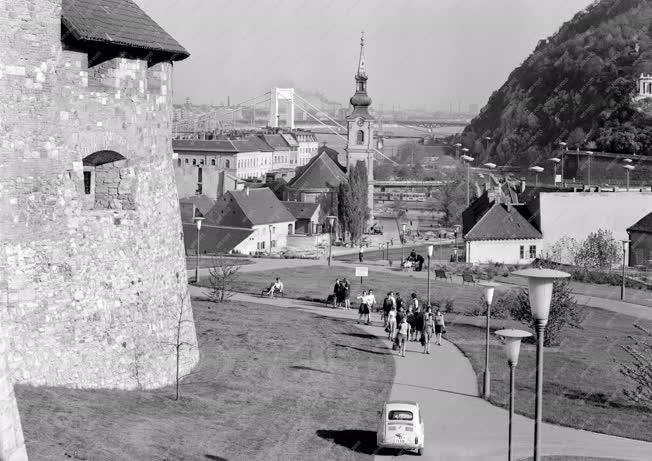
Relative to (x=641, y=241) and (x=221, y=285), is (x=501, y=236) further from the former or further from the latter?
(x=221, y=285)

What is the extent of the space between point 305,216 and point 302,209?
2.42 metres

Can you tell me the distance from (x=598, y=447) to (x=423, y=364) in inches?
305

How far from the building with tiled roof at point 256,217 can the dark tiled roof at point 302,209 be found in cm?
1059

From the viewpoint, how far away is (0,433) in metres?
12.1

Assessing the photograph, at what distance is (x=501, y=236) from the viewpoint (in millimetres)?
72000

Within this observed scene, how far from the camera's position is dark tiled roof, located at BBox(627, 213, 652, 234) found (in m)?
74.2

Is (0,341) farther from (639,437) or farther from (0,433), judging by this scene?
(639,437)

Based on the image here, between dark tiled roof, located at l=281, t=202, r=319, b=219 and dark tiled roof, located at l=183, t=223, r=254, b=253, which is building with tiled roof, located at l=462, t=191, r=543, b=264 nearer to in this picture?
dark tiled roof, located at l=183, t=223, r=254, b=253

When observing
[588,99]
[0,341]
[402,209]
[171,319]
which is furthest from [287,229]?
[588,99]

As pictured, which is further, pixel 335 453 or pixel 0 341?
pixel 335 453

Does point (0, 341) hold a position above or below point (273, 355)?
above

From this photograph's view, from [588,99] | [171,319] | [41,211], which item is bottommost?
[171,319]

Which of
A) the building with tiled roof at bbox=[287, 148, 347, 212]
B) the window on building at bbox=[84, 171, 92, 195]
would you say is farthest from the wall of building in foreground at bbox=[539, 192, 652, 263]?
the window on building at bbox=[84, 171, 92, 195]

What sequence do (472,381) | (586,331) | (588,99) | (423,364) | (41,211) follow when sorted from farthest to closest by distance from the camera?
(588,99) < (586,331) < (423,364) < (472,381) < (41,211)
